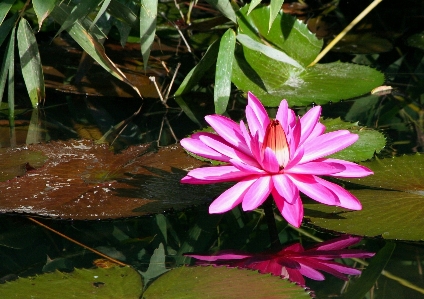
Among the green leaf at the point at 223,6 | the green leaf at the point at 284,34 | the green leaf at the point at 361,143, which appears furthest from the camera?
the green leaf at the point at 284,34

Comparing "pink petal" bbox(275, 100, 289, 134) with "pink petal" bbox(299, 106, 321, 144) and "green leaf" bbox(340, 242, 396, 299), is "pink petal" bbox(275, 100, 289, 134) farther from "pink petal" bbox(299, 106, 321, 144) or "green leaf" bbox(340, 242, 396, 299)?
"green leaf" bbox(340, 242, 396, 299)

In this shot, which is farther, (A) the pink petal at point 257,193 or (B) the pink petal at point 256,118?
(B) the pink petal at point 256,118

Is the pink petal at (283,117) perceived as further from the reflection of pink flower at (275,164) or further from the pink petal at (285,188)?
the pink petal at (285,188)

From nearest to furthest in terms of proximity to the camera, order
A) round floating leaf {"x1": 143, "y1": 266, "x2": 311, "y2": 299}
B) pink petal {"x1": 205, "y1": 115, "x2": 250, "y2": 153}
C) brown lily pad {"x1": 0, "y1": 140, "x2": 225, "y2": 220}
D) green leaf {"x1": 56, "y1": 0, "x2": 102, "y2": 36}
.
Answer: round floating leaf {"x1": 143, "y1": 266, "x2": 311, "y2": 299}
pink petal {"x1": 205, "y1": 115, "x2": 250, "y2": 153}
brown lily pad {"x1": 0, "y1": 140, "x2": 225, "y2": 220}
green leaf {"x1": 56, "y1": 0, "x2": 102, "y2": 36}

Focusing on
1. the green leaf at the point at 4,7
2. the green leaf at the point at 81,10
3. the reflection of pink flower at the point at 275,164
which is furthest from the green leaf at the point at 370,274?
the green leaf at the point at 4,7

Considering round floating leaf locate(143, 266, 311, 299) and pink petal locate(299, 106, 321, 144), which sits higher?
pink petal locate(299, 106, 321, 144)

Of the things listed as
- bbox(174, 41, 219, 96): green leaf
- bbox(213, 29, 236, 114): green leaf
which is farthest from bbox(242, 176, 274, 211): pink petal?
bbox(174, 41, 219, 96): green leaf

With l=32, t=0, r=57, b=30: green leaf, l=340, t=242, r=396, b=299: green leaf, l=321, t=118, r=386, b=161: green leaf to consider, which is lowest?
l=340, t=242, r=396, b=299: green leaf

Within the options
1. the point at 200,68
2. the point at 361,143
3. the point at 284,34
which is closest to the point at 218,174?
the point at 361,143

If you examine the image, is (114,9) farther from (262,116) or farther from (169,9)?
(169,9)
